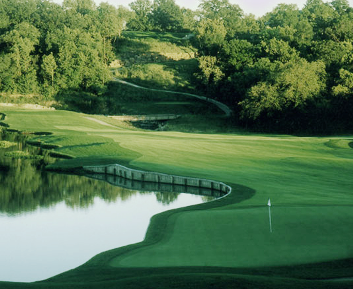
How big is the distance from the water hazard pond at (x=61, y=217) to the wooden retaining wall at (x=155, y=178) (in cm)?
100

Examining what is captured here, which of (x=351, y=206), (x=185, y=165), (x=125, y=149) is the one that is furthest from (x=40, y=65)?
(x=351, y=206)

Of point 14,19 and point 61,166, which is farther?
point 14,19

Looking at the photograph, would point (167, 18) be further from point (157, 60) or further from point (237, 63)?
point (237, 63)

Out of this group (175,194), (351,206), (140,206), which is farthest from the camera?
(175,194)

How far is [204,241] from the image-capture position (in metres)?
14.6

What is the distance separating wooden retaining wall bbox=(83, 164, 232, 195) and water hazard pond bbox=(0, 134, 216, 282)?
3.29 ft

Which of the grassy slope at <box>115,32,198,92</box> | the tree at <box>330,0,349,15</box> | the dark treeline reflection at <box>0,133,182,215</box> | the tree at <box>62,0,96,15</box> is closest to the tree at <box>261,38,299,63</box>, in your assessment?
the grassy slope at <box>115,32,198,92</box>

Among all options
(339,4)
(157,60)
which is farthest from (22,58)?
(339,4)

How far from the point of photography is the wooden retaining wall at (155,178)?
86.8ft

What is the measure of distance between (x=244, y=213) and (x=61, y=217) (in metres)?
8.75

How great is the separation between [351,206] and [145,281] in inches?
431

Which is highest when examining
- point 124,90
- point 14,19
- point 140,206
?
point 14,19

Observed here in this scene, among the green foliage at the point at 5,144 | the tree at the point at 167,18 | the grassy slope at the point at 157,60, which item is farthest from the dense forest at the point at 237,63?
the tree at the point at 167,18

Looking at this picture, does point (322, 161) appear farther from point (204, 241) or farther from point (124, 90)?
point (124, 90)
